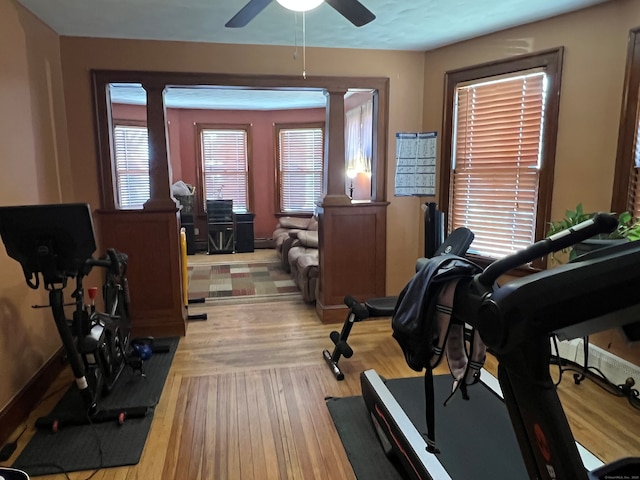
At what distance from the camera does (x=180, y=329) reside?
12.1 feet

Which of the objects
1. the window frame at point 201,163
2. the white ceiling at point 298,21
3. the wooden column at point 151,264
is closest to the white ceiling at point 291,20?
the white ceiling at point 298,21

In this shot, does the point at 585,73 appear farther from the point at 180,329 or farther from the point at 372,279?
the point at 180,329

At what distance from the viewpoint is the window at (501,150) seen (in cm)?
313

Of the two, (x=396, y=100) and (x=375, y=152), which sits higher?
(x=396, y=100)

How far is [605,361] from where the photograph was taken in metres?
2.80

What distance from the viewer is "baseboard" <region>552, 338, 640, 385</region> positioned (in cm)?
264

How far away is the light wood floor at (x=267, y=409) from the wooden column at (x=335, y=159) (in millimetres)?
1190

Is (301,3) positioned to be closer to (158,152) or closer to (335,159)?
(335,159)

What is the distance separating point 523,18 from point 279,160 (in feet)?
17.1

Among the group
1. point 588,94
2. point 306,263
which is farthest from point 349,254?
point 588,94

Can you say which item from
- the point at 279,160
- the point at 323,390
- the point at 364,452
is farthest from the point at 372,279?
the point at 279,160

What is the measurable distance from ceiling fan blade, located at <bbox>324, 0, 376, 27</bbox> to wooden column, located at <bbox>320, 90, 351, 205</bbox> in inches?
58.7

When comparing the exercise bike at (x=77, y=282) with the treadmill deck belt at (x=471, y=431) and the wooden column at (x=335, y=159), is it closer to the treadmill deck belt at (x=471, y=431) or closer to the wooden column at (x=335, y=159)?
the treadmill deck belt at (x=471, y=431)

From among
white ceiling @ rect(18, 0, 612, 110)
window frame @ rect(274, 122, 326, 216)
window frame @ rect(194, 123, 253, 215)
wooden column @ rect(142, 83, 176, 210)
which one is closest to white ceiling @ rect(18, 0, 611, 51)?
white ceiling @ rect(18, 0, 612, 110)
